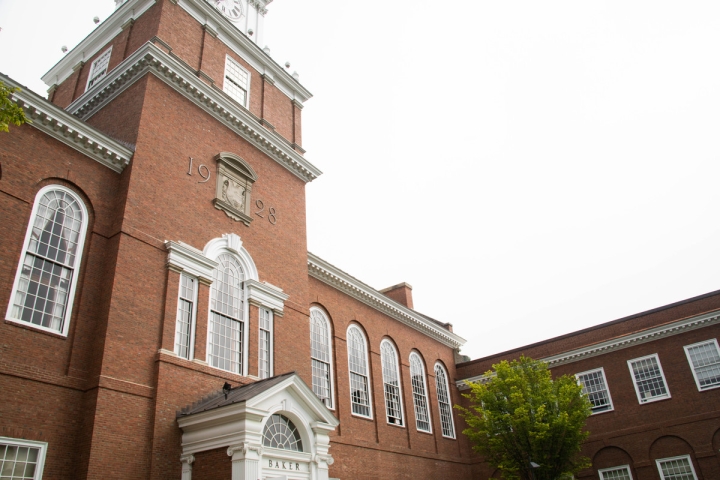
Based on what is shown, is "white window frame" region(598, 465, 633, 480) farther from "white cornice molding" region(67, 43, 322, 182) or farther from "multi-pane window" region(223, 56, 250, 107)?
"multi-pane window" region(223, 56, 250, 107)

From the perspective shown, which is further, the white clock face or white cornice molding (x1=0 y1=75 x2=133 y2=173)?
the white clock face

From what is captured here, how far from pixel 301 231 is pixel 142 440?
380 inches

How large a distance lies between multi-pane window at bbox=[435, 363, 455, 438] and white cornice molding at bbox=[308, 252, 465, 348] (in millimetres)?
1840

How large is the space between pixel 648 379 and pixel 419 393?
Result: 10.4m

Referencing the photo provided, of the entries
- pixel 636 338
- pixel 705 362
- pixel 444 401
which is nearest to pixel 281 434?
pixel 444 401

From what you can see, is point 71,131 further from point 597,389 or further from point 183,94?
point 597,389

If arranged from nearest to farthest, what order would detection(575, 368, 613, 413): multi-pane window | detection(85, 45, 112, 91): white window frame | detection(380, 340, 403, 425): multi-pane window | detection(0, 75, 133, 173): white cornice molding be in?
detection(0, 75, 133, 173): white cornice molding → detection(85, 45, 112, 91): white window frame → detection(380, 340, 403, 425): multi-pane window → detection(575, 368, 613, 413): multi-pane window

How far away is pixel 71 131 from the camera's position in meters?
13.9

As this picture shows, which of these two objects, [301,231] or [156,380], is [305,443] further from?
[301,231]

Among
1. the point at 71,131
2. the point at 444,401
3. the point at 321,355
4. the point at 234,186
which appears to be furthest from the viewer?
the point at 444,401

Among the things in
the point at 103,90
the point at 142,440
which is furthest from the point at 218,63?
the point at 142,440

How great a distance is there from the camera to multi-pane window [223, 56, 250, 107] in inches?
782

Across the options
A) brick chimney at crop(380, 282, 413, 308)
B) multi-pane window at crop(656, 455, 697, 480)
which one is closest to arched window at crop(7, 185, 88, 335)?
brick chimney at crop(380, 282, 413, 308)

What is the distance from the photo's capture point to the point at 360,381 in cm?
2359
